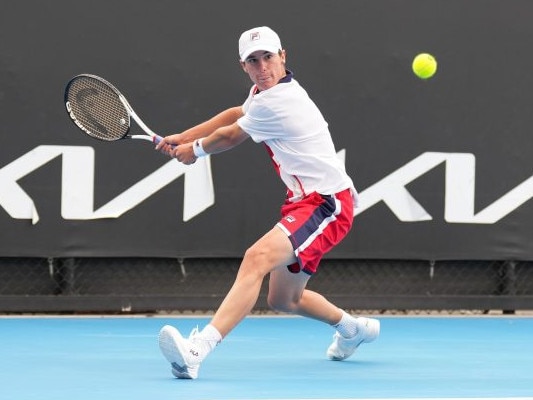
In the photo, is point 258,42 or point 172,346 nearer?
point 172,346

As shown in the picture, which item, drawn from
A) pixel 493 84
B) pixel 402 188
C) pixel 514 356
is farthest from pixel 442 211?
pixel 514 356

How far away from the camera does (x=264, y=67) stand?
517cm

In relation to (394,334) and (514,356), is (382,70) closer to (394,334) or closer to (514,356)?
(394,334)

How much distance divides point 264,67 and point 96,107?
1058 millimetres

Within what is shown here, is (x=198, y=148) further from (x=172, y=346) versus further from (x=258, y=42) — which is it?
(x=172, y=346)

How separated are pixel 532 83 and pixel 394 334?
213cm

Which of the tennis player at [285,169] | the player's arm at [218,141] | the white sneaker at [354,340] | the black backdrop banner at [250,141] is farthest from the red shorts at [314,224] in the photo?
the black backdrop banner at [250,141]

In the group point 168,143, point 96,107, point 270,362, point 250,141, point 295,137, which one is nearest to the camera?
point 295,137

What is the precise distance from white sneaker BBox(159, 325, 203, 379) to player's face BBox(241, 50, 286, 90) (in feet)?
3.70

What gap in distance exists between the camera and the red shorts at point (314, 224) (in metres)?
5.12

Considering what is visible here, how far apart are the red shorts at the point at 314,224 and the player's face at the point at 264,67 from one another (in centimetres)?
51

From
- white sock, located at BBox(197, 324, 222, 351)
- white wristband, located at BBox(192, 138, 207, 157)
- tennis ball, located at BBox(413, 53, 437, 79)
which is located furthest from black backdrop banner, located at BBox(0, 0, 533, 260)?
white sock, located at BBox(197, 324, 222, 351)

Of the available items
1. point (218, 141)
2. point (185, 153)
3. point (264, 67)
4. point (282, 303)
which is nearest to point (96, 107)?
point (185, 153)

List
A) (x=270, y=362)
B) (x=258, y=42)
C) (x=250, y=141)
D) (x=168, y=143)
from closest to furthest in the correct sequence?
1. (x=258, y=42)
2. (x=168, y=143)
3. (x=270, y=362)
4. (x=250, y=141)
